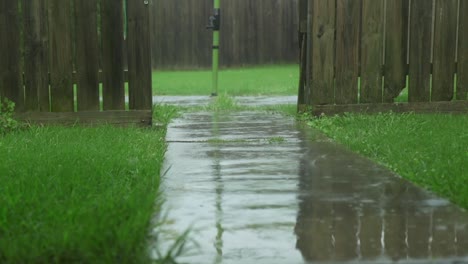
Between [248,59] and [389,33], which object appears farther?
[248,59]

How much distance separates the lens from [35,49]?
24.9 ft

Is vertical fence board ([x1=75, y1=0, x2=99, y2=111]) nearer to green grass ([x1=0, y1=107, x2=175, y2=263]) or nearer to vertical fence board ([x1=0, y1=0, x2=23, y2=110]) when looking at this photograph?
vertical fence board ([x1=0, y1=0, x2=23, y2=110])

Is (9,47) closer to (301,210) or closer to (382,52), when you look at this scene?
(382,52)

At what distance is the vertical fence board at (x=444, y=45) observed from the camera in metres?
8.56

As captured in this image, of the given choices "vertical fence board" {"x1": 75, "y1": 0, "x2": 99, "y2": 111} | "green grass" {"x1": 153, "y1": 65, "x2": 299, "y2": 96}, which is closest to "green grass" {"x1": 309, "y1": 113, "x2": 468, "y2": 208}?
"vertical fence board" {"x1": 75, "y1": 0, "x2": 99, "y2": 111}

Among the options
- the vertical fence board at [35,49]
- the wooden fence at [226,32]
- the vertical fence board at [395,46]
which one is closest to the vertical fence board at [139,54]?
the vertical fence board at [35,49]

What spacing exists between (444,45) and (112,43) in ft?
12.8

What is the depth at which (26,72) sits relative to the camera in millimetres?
7605

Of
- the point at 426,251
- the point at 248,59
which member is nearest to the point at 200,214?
the point at 426,251

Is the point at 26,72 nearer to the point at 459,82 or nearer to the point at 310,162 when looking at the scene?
the point at 310,162

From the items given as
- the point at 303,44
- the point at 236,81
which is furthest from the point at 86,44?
the point at 236,81

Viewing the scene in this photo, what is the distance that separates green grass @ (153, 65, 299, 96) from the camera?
14445mm

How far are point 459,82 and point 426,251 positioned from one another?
5.98 meters

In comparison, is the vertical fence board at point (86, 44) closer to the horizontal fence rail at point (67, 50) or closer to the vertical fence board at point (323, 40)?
the horizontal fence rail at point (67, 50)
